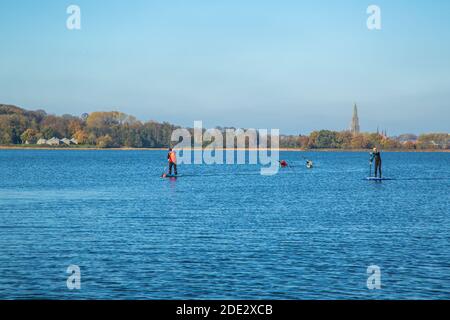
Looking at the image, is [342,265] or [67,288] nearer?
[67,288]

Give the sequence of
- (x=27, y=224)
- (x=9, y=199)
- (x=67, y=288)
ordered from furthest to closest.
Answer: (x=9, y=199) < (x=27, y=224) < (x=67, y=288)

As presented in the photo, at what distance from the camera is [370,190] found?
52.5m

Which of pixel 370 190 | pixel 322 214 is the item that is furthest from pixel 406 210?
pixel 370 190

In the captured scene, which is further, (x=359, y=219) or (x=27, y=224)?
(x=359, y=219)

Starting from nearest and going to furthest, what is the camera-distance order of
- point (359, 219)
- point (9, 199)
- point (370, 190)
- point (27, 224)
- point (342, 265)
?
point (342, 265) → point (27, 224) → point (359, 219) → point (9, 199) → point (370, 190)

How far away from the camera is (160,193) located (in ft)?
153

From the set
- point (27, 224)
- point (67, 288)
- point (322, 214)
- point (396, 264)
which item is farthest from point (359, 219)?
point (67, 288)

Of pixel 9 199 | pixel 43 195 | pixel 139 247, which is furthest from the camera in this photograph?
pixel 43 195

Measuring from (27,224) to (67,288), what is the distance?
12480mm

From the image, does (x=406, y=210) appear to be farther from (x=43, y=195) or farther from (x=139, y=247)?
(x=43, y=195)

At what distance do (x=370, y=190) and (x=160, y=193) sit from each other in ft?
52.4
